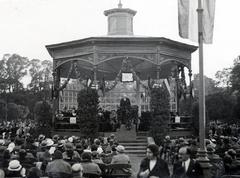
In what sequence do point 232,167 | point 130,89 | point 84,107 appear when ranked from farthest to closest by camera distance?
point 130,89, point 84,107, point 232,167

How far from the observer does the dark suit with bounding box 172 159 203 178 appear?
23.9 feet

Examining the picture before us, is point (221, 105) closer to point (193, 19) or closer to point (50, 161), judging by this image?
point (193, 19)

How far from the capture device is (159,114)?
812 inches

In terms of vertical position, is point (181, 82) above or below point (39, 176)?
above

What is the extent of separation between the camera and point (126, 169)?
10.2 meters

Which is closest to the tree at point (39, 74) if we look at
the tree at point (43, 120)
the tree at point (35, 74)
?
the tree at point (35, 74)

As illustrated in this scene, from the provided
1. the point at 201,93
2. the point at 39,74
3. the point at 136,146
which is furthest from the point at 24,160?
the point at 39,74

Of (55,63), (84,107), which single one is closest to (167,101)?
(84,107)

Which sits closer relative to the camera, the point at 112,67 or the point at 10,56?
the point at 112,67

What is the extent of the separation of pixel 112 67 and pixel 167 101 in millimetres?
11214

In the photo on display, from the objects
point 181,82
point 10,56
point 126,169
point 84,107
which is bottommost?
point 126,169

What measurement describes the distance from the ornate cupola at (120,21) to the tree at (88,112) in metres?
8.97

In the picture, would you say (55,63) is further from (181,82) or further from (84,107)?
(181,82)

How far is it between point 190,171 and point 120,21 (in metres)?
22.4
